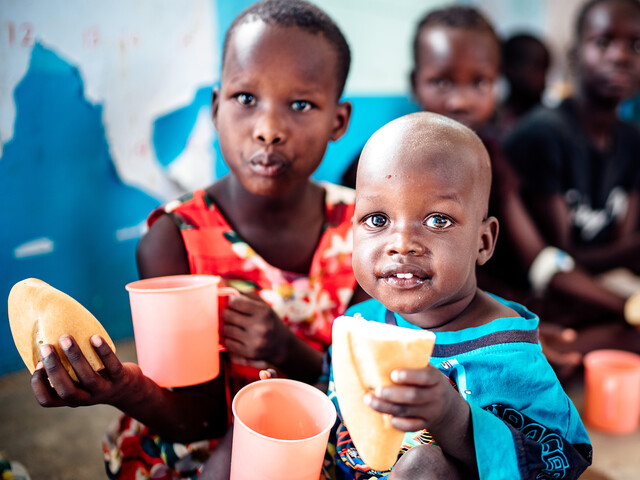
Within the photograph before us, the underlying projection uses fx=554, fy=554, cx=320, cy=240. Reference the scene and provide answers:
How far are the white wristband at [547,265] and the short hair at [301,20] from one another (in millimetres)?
1018

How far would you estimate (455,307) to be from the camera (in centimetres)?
89

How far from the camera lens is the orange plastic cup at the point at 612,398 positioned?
1.54 metres

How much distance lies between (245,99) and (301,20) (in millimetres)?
197

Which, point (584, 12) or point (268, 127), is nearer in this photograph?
point (268, 127)

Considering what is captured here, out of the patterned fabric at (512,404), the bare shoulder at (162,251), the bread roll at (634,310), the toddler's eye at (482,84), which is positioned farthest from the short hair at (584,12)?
the bare shoulder at (162,251)

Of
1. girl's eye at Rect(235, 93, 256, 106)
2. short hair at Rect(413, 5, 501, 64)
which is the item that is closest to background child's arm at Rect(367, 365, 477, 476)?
girl's eye at Rect(235, 93, 256, 106)

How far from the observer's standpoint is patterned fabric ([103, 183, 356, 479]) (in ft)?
3.55

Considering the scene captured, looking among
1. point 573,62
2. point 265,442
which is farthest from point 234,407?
point 573,62

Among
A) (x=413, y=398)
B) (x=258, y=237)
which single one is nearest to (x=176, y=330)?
(x=258, y=237)

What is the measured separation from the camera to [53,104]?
139 cm

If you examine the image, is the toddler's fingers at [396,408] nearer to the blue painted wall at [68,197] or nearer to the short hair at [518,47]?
the blue painted wall at [68,197]

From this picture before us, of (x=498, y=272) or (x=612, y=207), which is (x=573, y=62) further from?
(x=498, y=272)

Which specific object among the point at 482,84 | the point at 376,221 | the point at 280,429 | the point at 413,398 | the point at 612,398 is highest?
the point at 482,84

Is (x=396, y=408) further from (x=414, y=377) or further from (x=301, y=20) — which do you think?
(x=301, y=20)
